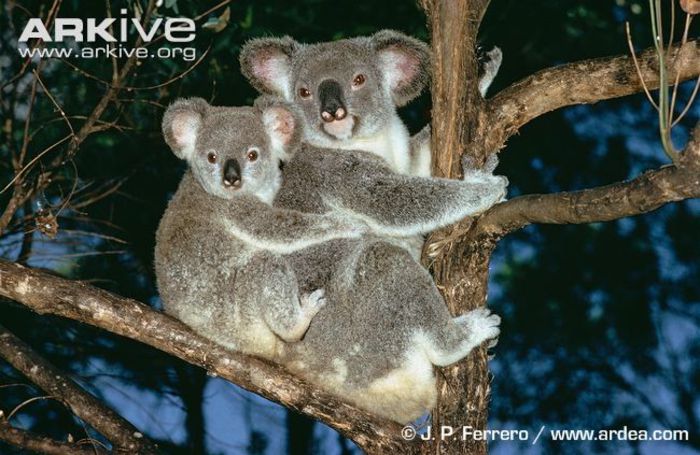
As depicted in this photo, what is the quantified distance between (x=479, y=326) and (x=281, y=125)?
1518mm

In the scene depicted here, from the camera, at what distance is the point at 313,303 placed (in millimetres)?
4289

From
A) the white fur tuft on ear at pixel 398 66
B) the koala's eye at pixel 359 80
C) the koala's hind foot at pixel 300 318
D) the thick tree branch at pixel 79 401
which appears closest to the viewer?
the koala's hind foot at pixel 300 318

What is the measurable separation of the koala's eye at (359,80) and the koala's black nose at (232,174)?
83cm

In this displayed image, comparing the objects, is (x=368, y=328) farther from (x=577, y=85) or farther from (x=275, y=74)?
(x=275, y=74)

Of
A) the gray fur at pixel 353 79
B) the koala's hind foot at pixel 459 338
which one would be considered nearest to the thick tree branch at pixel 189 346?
the koala's hind foot at pixel 459 338

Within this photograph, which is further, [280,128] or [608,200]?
[280,128]

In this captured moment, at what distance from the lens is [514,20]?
7.97 metres

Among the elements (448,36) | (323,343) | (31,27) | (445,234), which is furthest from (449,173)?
(31,27)

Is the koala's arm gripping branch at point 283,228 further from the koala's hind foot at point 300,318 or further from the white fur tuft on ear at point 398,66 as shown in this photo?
the white fur tuft on ear at point 398,66

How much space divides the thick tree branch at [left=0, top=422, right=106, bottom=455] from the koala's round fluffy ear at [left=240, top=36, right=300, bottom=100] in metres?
2.22

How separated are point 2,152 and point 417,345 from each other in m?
4.82

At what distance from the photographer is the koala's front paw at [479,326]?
414 cm

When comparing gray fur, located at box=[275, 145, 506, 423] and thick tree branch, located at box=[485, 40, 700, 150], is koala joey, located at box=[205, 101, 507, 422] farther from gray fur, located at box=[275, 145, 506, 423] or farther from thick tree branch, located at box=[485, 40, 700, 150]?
thick tree branch, located at box=[485, 40, 700, 150]

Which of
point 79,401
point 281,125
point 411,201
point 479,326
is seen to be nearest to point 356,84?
point 281,125
